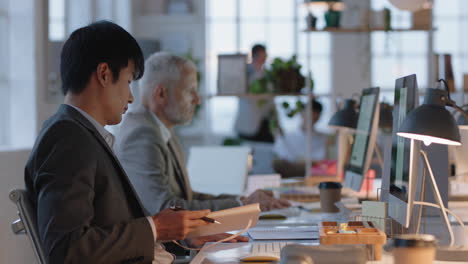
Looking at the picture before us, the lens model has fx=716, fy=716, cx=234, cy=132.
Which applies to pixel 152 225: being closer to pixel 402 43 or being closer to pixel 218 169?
pixel 218 169

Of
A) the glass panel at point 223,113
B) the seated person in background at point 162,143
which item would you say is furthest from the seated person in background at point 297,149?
the seated person in background at point 162,143

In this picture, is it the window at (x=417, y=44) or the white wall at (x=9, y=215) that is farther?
the window at (x=417, y=44)

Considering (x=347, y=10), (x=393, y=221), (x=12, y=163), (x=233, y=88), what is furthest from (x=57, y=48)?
(x=347, y=10)

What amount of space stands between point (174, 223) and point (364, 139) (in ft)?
4.25

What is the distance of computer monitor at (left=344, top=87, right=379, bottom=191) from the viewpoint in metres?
2.82

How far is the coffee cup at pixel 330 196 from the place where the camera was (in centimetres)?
298

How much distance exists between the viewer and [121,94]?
1.97 metres

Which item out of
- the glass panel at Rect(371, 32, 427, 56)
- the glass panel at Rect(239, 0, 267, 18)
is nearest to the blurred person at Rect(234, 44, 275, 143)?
the glass panel at Rect(239, 0, 267, 18)

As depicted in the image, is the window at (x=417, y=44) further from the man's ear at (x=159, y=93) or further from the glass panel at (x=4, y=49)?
the man's ear at (x=159, y=93)

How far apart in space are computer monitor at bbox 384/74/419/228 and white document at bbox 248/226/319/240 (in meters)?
0.31

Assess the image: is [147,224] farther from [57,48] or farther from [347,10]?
[347,10]

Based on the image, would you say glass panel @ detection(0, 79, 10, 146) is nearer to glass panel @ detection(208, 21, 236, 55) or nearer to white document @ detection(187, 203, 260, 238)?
white document @ detection(187, 203, 260, 238)

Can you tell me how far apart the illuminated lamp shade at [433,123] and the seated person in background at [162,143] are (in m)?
1.26

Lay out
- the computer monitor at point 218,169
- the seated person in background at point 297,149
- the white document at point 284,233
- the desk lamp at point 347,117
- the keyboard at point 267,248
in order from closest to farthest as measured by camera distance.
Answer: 1. the keyboard at point 267,248
2. the white document at point 284,233
3. the desk lamp at point 347,117
4. the computer monitor at point 218,169
5. the seated person in background at point 297,149
